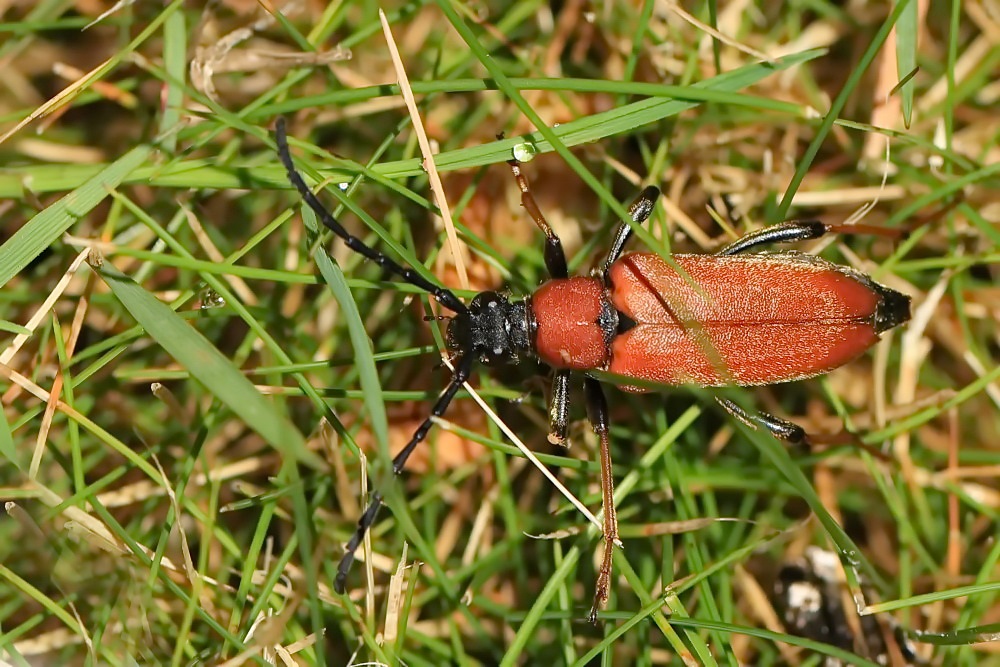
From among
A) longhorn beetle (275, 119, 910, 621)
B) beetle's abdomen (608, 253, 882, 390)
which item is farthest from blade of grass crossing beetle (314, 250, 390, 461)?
beetle's abdomen (608, 253, 882, 390)

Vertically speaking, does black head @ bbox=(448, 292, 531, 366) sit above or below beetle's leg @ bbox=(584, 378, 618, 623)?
above

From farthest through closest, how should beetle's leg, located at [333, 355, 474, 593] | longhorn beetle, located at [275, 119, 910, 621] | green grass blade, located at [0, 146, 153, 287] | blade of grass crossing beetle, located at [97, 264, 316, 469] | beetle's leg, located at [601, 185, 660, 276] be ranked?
1. beetle's leg, located at [601, 185, 660, 276]
2. longhorn beetle, located at [275, 119, 910, 621]
3. green grass blade, located at [0, 146, 153, 287]
4. beetle's leg, located at [333, 355, 474, 593]
5. blade of grass crossing beetle, located at [97, 264, 316, 469]

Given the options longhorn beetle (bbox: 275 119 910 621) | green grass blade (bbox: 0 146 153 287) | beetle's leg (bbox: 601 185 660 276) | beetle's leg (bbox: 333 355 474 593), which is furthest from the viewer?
beetle's leg (bbox: 601 185 660 276)

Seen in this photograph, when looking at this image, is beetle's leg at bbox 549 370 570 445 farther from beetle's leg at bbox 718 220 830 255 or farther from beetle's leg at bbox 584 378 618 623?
beetle's leg at bbox 718 220 830 255

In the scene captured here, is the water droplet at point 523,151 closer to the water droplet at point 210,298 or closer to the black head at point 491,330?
the black head at point 491,330

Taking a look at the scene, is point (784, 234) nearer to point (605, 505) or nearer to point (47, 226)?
point (605, 505)
